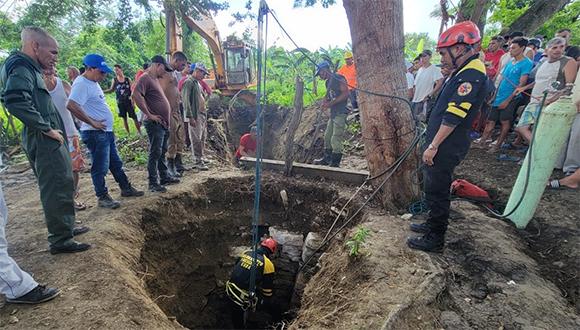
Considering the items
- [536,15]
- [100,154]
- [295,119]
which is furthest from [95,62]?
[536,15]

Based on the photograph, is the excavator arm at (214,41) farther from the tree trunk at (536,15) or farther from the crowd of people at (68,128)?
the tree trunk at (536,15)

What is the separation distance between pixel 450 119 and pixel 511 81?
355 cm

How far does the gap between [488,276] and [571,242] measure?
1286mm

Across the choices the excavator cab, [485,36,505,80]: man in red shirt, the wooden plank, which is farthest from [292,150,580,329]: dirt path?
the excavator cab

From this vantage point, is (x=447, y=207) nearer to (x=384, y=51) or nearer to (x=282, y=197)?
(x=384, y=51)

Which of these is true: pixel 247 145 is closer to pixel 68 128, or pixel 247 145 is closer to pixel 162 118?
pixel 162 118

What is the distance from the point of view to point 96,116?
11.6 feet

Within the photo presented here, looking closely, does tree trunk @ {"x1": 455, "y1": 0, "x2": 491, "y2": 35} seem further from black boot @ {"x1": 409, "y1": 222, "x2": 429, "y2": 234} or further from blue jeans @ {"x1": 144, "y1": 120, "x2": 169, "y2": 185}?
blue jeans @ {"x1": 144, "y1": 120, "x2": 169, "y2": 185}

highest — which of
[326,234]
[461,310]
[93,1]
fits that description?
[93,1]

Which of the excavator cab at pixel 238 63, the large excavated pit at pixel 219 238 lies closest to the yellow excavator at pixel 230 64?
the excavator cab at pixel 238 63

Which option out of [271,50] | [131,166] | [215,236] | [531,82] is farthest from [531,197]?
[271,50]

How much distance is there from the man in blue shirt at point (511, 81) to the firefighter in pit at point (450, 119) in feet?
9.76

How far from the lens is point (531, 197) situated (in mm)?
3307

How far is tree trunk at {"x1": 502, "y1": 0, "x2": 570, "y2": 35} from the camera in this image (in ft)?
25.5
